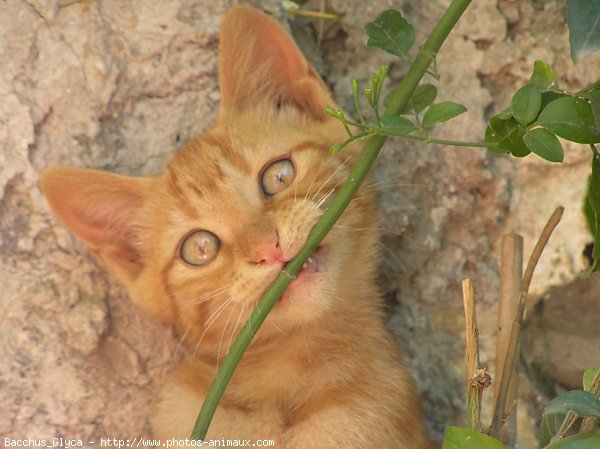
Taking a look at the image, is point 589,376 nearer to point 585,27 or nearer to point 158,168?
point 585,27

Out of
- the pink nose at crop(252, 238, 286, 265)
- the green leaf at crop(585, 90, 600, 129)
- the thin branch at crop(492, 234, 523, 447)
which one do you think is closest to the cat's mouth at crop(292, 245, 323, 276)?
the pink nose at crop(252, 238, 286, 265)

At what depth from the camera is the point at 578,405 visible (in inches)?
58.4

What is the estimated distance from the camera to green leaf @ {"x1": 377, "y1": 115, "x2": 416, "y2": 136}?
167cm

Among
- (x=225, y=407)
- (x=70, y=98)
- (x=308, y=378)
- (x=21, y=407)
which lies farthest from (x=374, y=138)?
(x=21, y=407)

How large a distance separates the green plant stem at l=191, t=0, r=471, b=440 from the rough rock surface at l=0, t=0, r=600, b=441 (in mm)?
729

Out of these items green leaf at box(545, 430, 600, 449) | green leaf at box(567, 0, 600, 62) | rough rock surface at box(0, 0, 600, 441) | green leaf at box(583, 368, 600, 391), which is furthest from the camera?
rough rock surface at box(0, 0, 600, 441)

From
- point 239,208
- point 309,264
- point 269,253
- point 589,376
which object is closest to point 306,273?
point 309,264

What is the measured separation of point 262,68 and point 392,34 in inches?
23.4

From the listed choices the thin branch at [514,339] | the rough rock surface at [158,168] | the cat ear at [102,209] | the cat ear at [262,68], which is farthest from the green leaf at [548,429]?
the cat ear at [102,209]

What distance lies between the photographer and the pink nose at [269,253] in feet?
6.09

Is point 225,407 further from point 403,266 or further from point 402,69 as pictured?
point 402,69

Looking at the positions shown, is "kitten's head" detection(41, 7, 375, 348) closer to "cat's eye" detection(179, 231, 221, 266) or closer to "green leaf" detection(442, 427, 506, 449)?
"cat's eye" detection(179, 231, 221, 266)

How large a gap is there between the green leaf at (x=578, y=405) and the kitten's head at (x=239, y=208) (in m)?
0.65

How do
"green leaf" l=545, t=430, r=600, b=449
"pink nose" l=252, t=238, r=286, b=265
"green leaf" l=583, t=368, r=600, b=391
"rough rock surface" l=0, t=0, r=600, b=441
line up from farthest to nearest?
"rough rock surface" l=0, t=0, r=600, b=441
"pink nose" l=252, t=238, r=286, b=265
"green leaf" l=583, t=368, r=600, b=391
"green leaf" l=545, t=430, r=600, b=449
